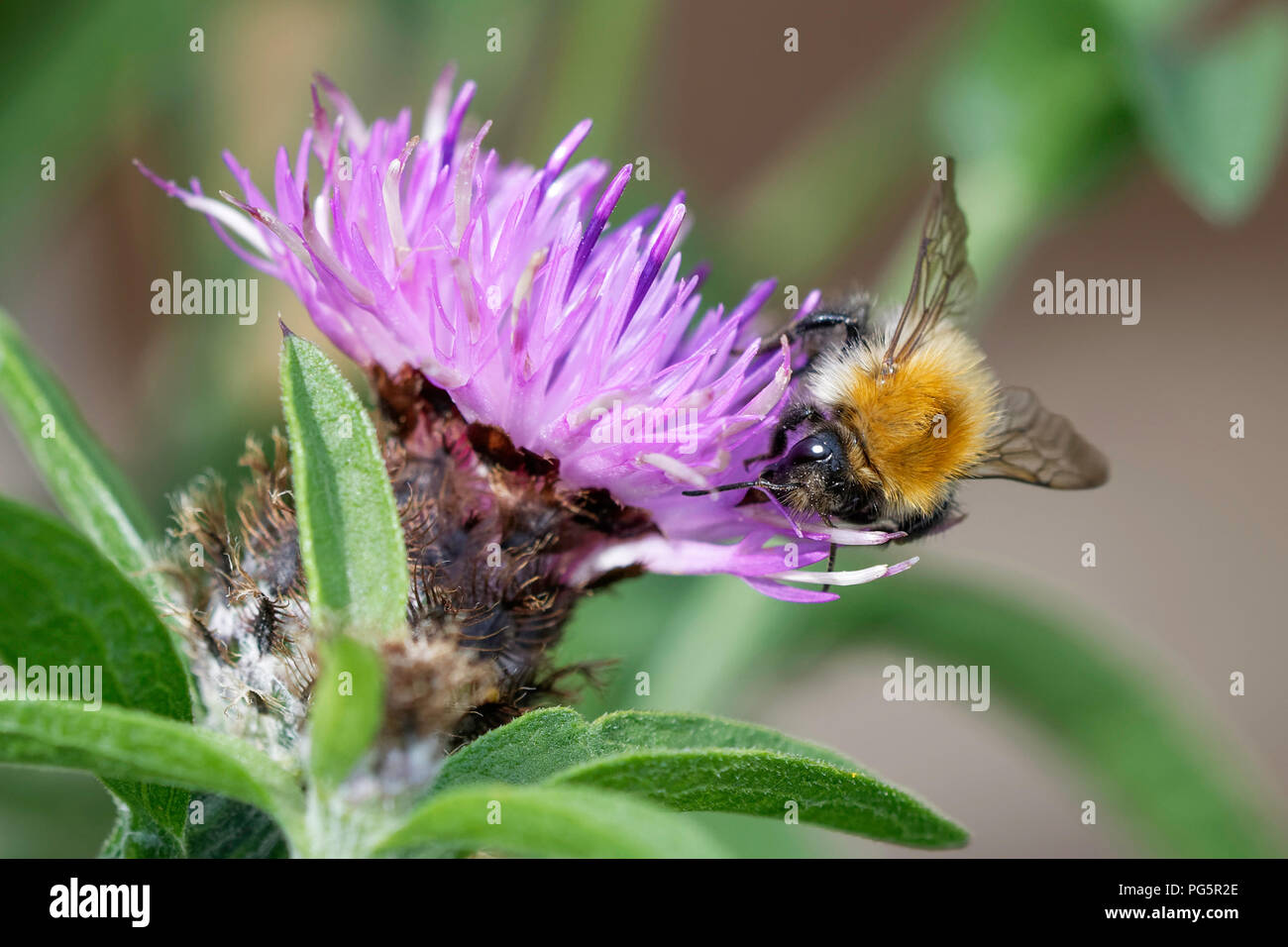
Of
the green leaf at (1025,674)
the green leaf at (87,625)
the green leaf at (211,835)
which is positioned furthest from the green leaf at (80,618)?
the green leaf at (1025,674)

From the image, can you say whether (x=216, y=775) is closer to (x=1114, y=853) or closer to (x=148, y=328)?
(x=148, y=328)

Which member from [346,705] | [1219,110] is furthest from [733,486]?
[1219,110]

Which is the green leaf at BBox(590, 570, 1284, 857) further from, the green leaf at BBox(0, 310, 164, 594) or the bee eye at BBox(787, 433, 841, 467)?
the green leaf at BBox(0, 310, 164, 594)

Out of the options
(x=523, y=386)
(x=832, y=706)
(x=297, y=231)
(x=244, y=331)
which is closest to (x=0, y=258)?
(x=244, y=331)

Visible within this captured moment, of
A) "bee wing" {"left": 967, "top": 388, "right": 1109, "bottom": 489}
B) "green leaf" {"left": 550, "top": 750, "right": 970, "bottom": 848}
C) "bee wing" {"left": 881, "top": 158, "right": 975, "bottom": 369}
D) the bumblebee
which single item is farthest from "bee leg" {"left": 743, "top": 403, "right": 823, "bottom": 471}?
"green leaf" {"left": 550, "top": 750, "right": 970, "bottom": 848}

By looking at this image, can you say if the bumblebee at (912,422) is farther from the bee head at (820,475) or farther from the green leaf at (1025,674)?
the green leaf at (1025,674)

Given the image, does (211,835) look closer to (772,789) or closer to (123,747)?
(123,747)
